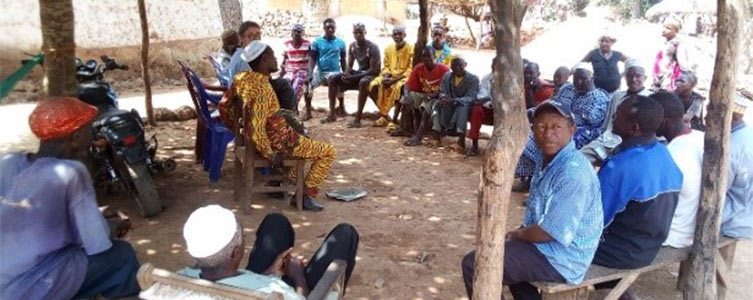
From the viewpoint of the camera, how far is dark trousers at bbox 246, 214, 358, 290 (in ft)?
9.39

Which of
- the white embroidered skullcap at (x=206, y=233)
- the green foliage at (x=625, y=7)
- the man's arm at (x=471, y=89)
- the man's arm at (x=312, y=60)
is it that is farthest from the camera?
the green foliage at (x=625, y=7)

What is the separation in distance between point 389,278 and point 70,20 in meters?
2.87

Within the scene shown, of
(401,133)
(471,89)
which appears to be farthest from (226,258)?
(401,133)

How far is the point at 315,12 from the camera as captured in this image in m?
24.7

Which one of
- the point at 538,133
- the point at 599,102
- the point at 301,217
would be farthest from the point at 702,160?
the point at 301,217

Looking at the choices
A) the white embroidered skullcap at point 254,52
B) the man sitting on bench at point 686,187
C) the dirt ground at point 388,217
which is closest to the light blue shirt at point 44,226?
the dirt ground at point 388,217

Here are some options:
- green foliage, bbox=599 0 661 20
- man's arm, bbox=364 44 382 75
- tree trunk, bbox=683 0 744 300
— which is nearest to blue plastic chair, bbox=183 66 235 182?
man's arm, bbox=364 44 382 75

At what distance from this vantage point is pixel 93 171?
16.9 feet

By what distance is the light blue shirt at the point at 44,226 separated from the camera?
2414mm

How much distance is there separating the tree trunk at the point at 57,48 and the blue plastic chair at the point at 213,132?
1551mm

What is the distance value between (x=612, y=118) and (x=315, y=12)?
2047 cm

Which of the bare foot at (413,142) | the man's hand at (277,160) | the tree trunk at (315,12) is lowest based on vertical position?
the bare foot at (413,142)

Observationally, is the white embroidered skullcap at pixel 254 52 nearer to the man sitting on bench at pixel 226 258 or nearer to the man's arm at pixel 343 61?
the man sitting on bench at pixel 226 258

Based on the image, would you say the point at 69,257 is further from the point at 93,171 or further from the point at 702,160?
the point at 702,160
